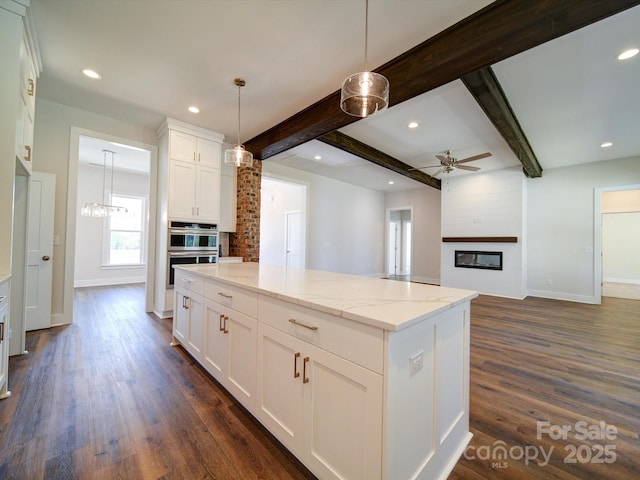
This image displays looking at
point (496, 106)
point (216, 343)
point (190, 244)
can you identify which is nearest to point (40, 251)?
point (190, 244)

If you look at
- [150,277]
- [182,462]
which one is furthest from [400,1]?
[150,277]

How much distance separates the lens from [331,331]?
114cm

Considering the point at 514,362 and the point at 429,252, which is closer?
the point at 514,362

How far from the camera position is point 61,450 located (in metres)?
1.44

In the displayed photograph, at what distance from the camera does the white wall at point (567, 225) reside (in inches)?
204

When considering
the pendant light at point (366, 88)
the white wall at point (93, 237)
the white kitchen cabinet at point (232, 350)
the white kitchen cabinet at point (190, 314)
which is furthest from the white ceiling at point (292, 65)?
the white wall at point (93, 237)

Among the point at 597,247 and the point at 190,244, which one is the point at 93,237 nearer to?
the point at 190,244

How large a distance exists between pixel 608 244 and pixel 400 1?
33.9 ft

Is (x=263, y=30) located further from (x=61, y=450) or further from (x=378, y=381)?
(x=61, y=450)

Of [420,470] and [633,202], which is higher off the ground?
[633,202]

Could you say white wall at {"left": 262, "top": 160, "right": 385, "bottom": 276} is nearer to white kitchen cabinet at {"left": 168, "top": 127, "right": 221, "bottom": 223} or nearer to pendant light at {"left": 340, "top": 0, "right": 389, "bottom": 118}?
white kitchen cabinet at {"left": 168, "top": 127, "right": 221, "bottom": 223}

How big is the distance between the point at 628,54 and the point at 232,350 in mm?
4049

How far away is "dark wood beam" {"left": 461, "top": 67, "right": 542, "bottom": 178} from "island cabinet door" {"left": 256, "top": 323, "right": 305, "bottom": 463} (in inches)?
102

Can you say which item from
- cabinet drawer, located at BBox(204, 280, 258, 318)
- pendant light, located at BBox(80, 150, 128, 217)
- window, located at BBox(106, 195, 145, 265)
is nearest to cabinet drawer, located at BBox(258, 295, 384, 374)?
cabinet drawer, located at BBox(204, 280, 258, 318)
